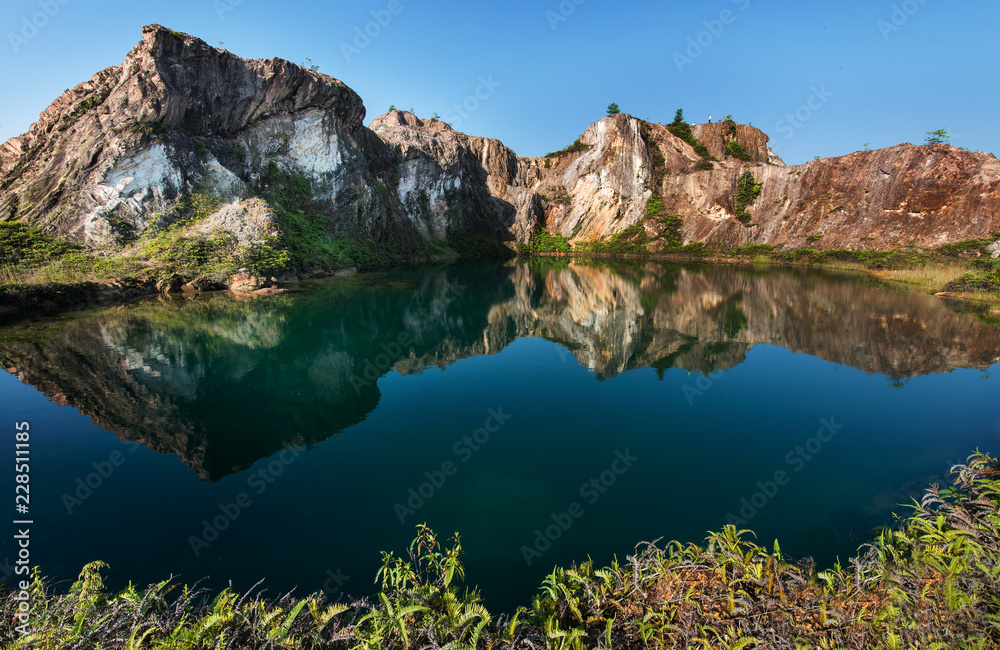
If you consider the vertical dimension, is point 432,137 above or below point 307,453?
above

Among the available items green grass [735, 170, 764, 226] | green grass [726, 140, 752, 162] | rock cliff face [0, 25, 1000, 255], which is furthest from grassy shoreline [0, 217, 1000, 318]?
green grass [726, 140, 752, 162]

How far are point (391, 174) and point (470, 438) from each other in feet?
157

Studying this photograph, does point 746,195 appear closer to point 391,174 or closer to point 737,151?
point 737,151

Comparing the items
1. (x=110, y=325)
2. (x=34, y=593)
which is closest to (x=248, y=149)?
(x=110, y=325)

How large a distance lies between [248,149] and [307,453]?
36.2m

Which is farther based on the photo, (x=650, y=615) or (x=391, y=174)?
(x=391, y=174)

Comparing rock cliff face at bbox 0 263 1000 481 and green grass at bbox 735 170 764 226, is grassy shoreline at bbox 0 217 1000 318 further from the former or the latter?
green grass at bbox 735 170 764 226

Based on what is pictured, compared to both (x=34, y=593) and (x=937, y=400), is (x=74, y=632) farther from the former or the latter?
(x=937, y=400)

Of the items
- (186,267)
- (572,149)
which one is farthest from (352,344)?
(572,149)

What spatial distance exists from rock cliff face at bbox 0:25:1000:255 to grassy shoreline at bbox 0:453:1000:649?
28.6 m

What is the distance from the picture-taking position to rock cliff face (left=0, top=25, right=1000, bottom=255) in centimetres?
2598

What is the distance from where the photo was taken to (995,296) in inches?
779

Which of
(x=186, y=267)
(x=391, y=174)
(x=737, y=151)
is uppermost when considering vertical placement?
(x=737, y=151)

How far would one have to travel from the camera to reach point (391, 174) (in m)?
49.3
